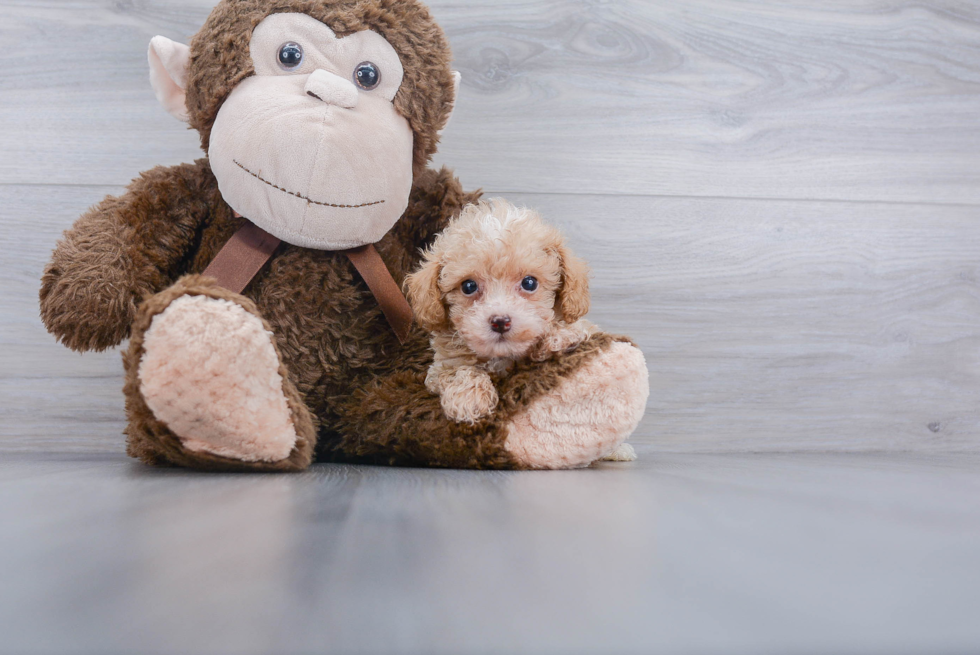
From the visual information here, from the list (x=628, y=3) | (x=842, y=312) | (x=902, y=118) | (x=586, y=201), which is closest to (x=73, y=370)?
(x=586, y=201)

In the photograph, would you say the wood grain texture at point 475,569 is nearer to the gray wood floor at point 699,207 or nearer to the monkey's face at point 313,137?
the gray wood floor at point 699,207

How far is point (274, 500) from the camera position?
0.49m

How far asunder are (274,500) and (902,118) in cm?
109

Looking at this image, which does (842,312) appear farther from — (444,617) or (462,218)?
(444,617)

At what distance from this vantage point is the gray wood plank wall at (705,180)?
3.10 ft

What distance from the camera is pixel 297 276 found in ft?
2.43

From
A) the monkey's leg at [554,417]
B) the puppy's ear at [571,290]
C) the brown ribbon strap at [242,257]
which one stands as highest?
the puppy's ear at [571,290]

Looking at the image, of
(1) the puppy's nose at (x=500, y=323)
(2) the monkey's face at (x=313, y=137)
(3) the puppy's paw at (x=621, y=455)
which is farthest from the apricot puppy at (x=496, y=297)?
(3) the puppy's paw at (x=621, y=455)

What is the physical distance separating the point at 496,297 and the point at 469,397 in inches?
4.0

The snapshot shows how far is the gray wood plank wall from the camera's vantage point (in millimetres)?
945

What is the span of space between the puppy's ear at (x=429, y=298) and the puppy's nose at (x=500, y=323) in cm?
6

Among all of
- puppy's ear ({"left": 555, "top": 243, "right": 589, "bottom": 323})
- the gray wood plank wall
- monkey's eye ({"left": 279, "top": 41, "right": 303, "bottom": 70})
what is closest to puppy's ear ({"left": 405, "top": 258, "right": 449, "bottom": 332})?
puppy's ear ({"left": 555, "top": 243, "right": 589, "bottom": 323})

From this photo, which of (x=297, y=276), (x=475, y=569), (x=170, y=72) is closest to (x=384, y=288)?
(x=297, y=276)

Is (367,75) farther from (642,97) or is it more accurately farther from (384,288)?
(642,97)
